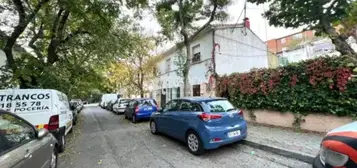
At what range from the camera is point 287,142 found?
20.4 ft

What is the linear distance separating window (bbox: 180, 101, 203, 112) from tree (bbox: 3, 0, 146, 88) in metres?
5.48

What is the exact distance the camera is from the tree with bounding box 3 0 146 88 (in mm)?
8649

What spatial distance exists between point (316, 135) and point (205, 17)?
8.94 m

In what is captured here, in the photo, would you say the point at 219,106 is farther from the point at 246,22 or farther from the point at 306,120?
the point at 246,22

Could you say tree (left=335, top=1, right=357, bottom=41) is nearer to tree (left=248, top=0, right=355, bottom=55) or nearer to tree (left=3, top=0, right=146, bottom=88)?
tree (left=248, top=0, right=355, bottom=55)

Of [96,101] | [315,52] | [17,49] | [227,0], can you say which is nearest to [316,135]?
[227,0]

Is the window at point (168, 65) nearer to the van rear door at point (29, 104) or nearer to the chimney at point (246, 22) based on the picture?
the chimney at point (246, 22)

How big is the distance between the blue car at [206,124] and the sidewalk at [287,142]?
716 mm

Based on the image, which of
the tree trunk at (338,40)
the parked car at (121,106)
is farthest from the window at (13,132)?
the parked car at (121,106)

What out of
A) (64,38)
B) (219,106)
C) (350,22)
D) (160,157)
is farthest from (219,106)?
(64,38)

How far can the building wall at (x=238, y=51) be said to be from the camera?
14.1 m

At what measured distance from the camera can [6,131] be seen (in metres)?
3.13

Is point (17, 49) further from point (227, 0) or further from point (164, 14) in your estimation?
point (227, 0)

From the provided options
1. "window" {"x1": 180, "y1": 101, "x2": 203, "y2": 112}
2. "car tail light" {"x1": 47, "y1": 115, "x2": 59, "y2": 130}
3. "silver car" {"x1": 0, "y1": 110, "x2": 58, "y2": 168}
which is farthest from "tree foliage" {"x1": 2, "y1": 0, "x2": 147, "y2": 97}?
"silver car" {"x1": 0, "y1": 110, "x2": 58, "y2": 168}
